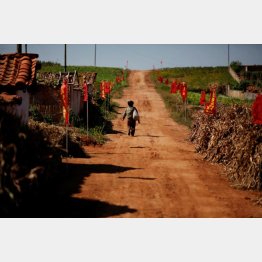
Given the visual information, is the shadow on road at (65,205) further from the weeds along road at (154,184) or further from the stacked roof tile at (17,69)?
the stacked roof tile at (17,69)

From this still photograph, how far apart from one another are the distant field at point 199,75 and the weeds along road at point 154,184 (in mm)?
36577

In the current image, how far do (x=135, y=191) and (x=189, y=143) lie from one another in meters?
9.05

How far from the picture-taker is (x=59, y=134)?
1439 centimetres

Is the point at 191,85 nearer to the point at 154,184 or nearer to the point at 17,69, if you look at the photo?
the point at 17,69

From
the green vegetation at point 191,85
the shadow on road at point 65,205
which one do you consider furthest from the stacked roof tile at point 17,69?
the green vegetation at point 191,85

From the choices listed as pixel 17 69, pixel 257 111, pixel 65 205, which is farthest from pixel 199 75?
pixel 65 205

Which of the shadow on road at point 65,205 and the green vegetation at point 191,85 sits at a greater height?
the green vegetation at point 191,85

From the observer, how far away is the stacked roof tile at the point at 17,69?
11.1 metres

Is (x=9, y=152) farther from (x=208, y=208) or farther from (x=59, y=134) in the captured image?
(x=59, y=134)

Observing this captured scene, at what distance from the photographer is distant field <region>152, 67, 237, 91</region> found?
177 ft

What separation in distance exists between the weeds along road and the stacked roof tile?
2967 mm

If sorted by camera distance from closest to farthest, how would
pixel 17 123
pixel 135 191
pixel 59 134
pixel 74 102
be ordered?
pixel 17 123
pixel 135 191
pixel 59 134
pixel 74 102

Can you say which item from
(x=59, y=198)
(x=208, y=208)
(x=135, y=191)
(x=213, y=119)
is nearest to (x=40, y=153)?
(x=59, y=198)

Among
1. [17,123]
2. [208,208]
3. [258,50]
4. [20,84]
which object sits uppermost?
[258,50]
